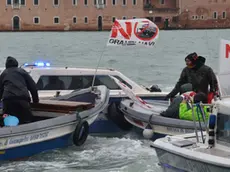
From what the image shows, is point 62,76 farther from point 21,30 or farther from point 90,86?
point 21,30

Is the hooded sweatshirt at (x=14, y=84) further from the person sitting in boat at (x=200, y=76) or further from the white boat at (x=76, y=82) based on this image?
the white boat at (x=76, y=82)

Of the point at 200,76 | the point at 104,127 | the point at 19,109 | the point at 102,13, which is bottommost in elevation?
the point at 102,13

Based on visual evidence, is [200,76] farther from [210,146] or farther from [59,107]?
[210,146]

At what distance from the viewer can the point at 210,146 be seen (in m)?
6.49

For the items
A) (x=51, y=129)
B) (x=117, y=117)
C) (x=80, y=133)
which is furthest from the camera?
(x=117, y=117)

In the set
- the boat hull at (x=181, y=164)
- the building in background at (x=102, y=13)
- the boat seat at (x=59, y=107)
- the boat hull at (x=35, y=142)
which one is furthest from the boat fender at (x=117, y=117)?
the building in background at (x=102, y=13)

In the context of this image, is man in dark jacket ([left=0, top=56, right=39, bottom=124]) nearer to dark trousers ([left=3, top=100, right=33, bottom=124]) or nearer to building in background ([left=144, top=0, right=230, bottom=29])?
dark trousers ([left=3, top=100, right=33, bottom=124])

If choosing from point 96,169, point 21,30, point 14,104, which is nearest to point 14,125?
point 14,104

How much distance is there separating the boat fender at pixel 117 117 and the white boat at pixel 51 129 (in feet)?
1.89

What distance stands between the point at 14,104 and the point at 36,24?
75.9 meters

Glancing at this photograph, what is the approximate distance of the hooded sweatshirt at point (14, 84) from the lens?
28.7 feet

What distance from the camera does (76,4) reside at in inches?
3312

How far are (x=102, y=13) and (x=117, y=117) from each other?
246ft

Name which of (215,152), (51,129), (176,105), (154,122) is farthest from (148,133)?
(215,152)
